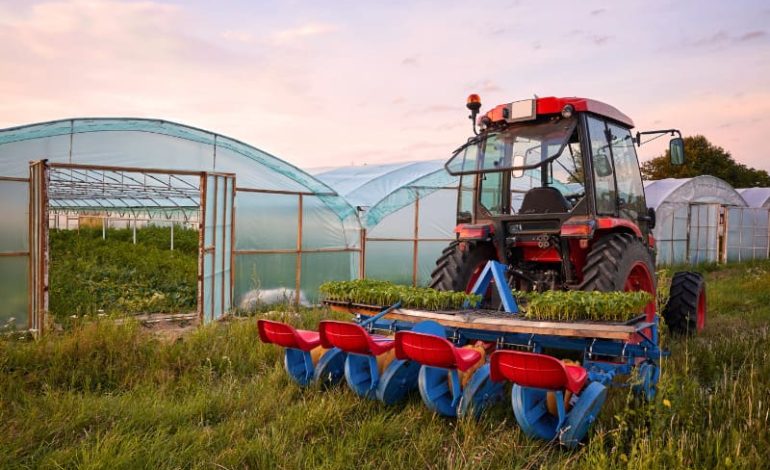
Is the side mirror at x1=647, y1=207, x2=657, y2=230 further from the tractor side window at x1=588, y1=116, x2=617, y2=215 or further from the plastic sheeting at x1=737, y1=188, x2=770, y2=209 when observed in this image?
the plastic sheeting at x1=737, y1=188, x2=770, y2=209

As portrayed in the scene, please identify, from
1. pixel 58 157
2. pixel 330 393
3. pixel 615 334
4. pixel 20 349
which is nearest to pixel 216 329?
pixel 20 349

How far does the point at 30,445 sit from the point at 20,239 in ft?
16.5

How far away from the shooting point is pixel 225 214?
9.47 m

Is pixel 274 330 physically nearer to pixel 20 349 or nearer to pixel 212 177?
pixel 20 349

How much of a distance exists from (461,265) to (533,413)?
218 centimetres

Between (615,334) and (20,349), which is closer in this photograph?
(615,334)

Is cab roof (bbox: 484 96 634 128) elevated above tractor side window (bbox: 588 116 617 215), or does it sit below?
above

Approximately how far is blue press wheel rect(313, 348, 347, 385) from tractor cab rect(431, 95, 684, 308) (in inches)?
51.2

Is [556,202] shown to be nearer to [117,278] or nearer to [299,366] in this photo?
[299,366]

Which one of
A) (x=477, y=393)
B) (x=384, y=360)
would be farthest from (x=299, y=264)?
(x=477, y=393)

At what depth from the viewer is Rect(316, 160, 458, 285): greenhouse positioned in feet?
38.9

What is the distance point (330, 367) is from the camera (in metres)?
4.32

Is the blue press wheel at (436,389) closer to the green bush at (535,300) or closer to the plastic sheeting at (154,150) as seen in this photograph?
the green bush at (535,300)

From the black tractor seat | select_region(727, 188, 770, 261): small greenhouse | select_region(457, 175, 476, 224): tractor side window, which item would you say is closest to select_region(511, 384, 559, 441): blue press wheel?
the black tractor seat
